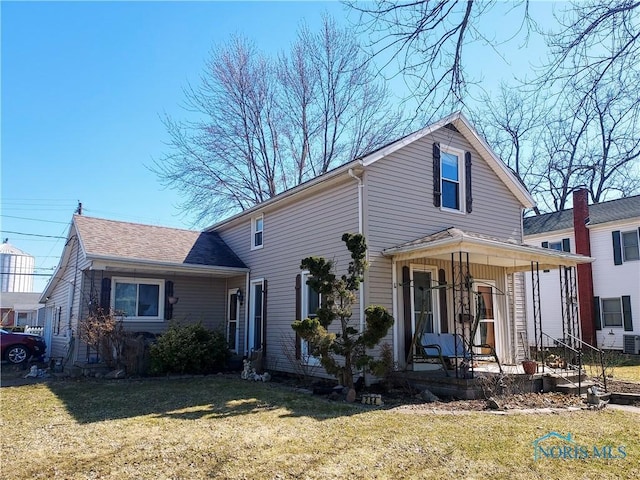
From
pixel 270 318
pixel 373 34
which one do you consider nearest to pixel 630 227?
pixel 270 318

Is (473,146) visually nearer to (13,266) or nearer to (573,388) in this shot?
(573,388)

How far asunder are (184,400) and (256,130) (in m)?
18.3

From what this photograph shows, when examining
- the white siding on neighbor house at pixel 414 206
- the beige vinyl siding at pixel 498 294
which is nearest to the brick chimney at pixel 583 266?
the white siding on neighbor house at pixel 414 206

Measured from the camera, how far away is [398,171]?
34.6ft

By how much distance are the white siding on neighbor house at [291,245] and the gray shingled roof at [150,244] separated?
1.38 metres

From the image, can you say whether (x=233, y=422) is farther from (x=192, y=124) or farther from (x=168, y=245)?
(x=192, y=124)

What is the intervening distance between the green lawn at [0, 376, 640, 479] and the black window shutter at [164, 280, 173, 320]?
5547 mm

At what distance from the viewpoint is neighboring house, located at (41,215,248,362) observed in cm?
1264

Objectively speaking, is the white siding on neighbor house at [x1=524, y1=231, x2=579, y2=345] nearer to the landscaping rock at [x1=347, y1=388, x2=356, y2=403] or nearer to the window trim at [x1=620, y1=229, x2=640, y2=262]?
the window trim at [x1=620, y1=229, x2=640, y2=262]

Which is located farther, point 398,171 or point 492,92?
point 398,171

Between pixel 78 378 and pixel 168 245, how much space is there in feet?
15.6

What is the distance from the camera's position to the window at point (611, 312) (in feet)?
60.7

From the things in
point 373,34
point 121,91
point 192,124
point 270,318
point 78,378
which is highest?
point 192,124
